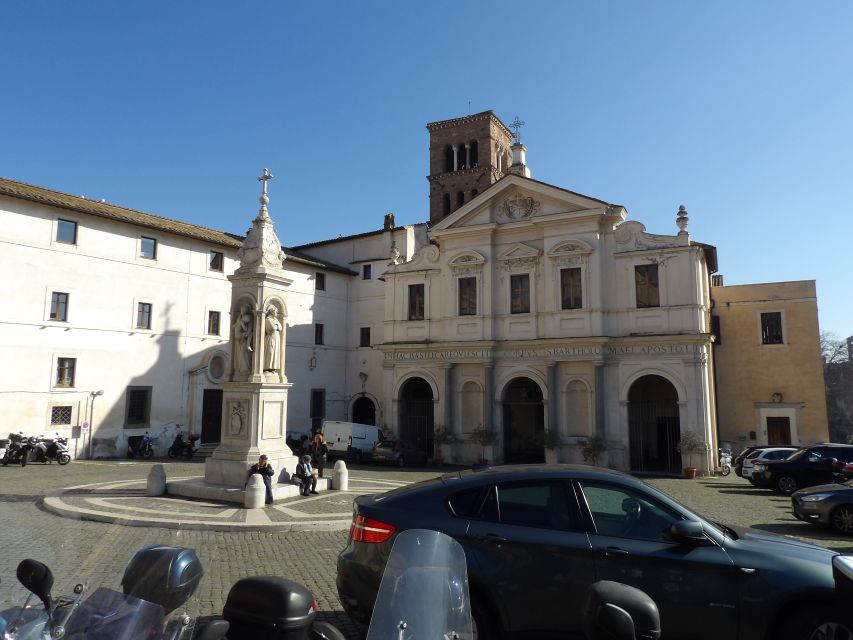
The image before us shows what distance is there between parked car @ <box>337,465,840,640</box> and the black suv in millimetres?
14542

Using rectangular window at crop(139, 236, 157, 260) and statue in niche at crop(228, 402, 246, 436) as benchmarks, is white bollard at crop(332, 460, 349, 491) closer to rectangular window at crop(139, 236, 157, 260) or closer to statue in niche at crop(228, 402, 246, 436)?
statue in niche at crop(228, 402, 246, 436)

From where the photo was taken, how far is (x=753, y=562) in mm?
4316

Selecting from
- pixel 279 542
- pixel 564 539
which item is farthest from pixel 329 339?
pixel 564 539

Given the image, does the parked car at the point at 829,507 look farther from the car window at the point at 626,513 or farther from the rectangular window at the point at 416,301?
the rectangular window at the point at 416,301

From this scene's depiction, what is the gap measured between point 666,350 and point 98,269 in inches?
968

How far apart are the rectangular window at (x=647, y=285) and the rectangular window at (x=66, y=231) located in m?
24.2

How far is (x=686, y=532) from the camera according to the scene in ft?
14.2

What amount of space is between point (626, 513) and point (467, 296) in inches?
905

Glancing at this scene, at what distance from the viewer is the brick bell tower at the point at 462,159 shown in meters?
44.1

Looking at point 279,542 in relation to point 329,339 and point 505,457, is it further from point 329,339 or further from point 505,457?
point 329,339

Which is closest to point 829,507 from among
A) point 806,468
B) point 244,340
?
point 806,468

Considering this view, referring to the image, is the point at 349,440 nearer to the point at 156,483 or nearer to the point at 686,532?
the point at 156,483

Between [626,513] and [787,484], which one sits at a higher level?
[626,513]

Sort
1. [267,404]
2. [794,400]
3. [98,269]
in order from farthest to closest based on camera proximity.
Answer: [794,400], [98,269], [267,404]
